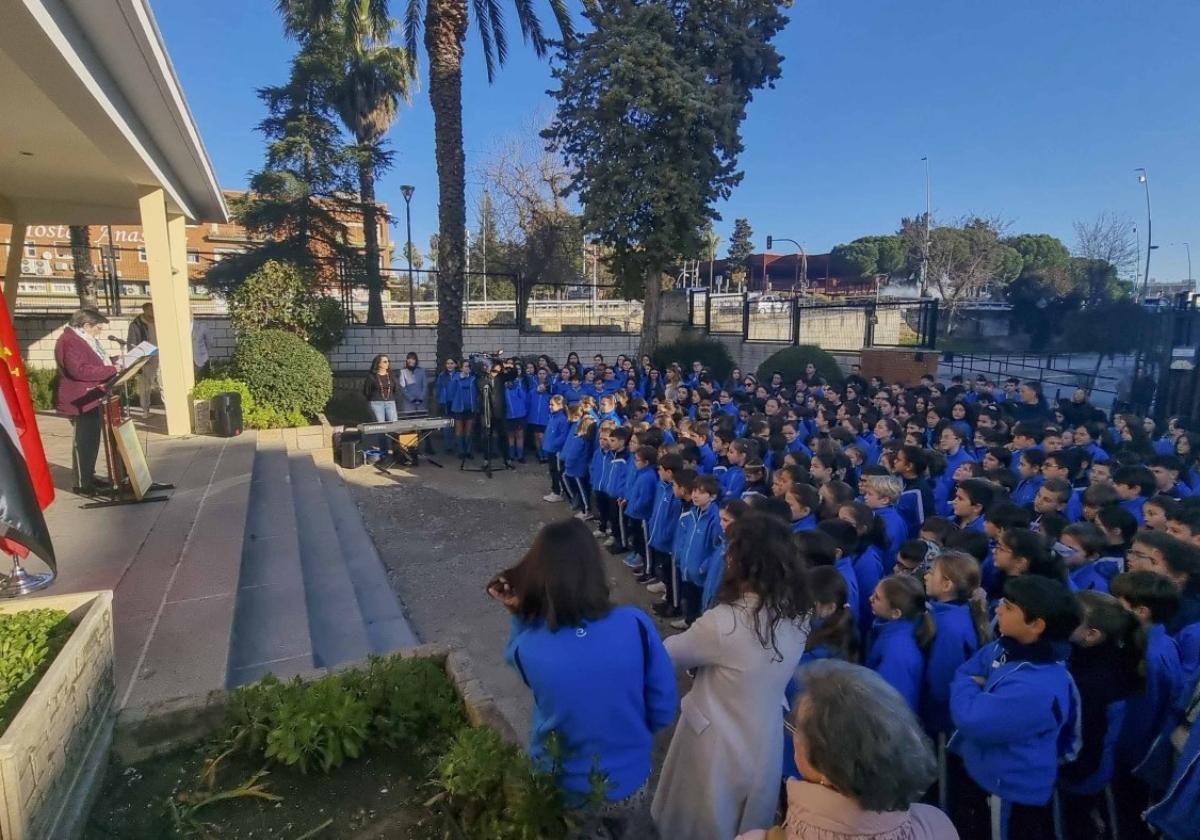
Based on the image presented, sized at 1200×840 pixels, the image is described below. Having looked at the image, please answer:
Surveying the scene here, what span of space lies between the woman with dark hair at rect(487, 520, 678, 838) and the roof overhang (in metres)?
4.34

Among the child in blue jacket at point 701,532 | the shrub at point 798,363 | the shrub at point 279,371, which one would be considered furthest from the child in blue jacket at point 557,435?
the shrub at point 798,363

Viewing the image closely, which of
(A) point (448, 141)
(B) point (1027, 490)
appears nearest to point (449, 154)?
(A) point (448, 141)

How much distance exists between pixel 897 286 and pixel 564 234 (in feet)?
90.1

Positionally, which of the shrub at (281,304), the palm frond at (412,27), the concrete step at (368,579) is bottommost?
the concrete step at (368,579)

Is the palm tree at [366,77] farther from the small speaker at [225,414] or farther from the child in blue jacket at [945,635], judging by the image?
the child in blue jacket at [945,635]

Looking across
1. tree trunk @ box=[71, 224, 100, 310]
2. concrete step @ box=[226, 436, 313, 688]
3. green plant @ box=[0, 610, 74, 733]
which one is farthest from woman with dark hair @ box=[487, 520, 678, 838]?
tree trunk @ box=[71, 224, 100, 310]

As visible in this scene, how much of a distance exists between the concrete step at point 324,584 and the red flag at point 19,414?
5.93 feet

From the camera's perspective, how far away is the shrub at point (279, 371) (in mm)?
10789

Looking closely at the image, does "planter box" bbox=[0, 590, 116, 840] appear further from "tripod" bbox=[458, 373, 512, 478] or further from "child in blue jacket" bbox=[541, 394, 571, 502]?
"tripod" bbox=[458, 373, 512, 478]

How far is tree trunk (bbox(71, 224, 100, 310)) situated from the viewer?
14.9m

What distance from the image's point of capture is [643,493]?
6539mm

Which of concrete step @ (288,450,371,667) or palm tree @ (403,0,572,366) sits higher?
palm tree @ (403,0,572,366)

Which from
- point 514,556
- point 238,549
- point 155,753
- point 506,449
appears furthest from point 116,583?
point 506,449

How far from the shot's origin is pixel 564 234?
3322 centimetres
